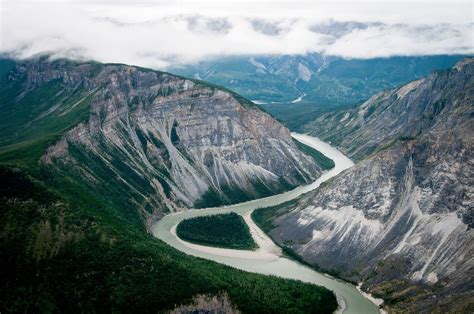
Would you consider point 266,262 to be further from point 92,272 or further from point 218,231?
point 92,272

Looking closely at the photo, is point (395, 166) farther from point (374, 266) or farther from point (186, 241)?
point (186, 241)

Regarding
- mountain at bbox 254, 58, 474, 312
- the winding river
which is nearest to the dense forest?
the winding river

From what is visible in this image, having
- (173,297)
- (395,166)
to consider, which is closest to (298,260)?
(395,166)

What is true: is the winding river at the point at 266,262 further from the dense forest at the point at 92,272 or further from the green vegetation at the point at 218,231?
the dense forest at the point at 92,272

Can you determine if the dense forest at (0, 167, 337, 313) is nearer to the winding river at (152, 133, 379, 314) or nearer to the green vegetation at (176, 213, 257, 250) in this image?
the winding river at (152, 133, 379, 314)

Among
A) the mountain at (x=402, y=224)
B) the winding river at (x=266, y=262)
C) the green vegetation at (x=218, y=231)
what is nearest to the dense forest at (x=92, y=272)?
the winding river at (x=266, y=262)
